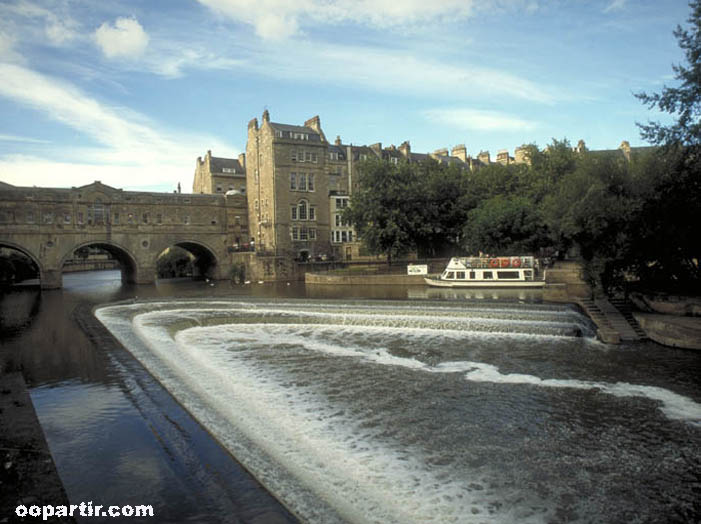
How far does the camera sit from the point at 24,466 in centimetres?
714

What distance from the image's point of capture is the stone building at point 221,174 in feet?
264

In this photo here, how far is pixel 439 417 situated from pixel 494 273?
94.3 feet

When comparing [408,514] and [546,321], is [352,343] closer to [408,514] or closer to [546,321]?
Answer: [546,321]

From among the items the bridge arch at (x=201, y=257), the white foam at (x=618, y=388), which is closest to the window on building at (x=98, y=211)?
the bridge arch at (x=201, y=257)

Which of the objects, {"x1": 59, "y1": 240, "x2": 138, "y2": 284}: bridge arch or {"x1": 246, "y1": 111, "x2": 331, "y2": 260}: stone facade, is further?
{"x1": 246, "y1": 111, "x2": 331, "y2": 260}: stone facade

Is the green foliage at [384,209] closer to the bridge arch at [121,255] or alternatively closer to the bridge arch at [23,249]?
the bridge arch at [121,255]

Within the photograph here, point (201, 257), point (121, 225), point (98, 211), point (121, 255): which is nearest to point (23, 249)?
point (98, 211)

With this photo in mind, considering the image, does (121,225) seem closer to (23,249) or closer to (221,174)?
(23,249)

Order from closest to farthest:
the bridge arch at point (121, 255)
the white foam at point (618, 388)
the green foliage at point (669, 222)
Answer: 1. the white foam at point (618, 388)
2. the green foliage at point (669, 222)
3. the bridge arch at point (121, 255)

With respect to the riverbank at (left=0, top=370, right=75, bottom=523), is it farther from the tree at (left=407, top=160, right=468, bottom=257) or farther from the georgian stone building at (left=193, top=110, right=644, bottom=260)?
the georgian stone building at (left=193, top=110, right=644, bottom=260)

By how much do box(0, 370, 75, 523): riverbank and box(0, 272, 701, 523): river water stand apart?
0.36 metres

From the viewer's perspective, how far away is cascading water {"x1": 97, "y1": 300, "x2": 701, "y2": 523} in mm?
7641

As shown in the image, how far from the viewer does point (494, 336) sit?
19.5 meters

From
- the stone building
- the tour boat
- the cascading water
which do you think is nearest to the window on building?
the stone building
